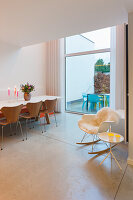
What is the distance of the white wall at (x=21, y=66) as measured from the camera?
4777 mm

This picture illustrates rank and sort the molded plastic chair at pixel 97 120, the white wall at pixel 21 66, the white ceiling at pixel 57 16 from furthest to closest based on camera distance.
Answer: the white wall at pixel 21 66 → the molded plastic chair at pixel 97 120 → the white ceiling at pixel 57 16

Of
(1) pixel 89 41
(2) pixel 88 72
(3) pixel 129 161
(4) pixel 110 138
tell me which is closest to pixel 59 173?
(4) pixel 110 138

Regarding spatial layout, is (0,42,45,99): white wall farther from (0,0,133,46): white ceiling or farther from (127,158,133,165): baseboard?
(127,158,133,165): baseboard

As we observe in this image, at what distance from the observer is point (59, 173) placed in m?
2.03

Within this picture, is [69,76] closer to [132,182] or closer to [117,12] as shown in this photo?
[117,12]

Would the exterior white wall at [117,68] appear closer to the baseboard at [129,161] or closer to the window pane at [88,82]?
the window pane at [88,82]

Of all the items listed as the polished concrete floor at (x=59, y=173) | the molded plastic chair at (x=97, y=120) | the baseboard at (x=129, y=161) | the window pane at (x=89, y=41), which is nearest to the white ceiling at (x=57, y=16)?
the window pane at (x=89, y=41)

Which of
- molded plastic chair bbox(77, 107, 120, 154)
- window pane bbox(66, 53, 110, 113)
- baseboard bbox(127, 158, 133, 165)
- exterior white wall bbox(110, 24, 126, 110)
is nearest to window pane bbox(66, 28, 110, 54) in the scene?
window pane bbox(66, 53, 110, 113)

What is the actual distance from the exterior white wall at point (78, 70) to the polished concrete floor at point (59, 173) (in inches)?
120

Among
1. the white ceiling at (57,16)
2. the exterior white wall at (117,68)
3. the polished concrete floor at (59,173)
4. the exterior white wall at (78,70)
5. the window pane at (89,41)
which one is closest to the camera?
the polished concrete floor at (59,173)

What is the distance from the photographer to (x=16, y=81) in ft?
17.1

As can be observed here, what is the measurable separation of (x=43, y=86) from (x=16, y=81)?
4.40ft

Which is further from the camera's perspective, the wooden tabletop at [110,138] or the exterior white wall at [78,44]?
the exterior white wall at [78,44]

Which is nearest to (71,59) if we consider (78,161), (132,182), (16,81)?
(16,81)
